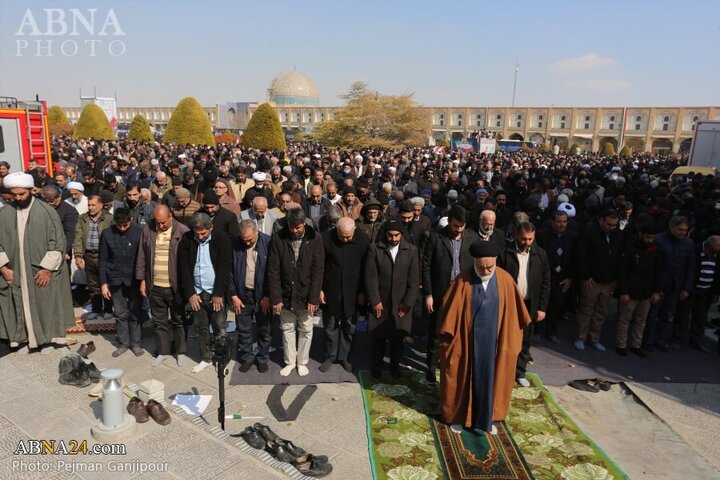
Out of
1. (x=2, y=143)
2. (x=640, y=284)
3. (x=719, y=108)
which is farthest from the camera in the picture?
(x=719, y=108)

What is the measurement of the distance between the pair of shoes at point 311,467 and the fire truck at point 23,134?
36.6 feet

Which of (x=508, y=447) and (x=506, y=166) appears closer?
(x=508, y=447)

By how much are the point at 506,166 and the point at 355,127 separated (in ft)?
77.4

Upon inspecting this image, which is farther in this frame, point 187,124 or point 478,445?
point 187,124

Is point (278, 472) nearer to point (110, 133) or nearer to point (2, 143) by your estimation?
point (2, 143)

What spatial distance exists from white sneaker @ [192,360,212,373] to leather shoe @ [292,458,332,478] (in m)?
2.04

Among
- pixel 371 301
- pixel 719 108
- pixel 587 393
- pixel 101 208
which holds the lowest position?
pixel 587 393

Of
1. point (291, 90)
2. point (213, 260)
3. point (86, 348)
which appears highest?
point (291, 90)

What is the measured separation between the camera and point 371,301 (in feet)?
17.2

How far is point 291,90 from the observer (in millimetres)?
84750

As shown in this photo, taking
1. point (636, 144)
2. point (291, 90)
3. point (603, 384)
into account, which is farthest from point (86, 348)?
point (291, 90)

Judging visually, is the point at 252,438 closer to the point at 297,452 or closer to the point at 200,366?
the point at 297,452

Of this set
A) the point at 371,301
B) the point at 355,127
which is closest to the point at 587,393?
the point at 371,301

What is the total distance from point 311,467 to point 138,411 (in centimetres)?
145
